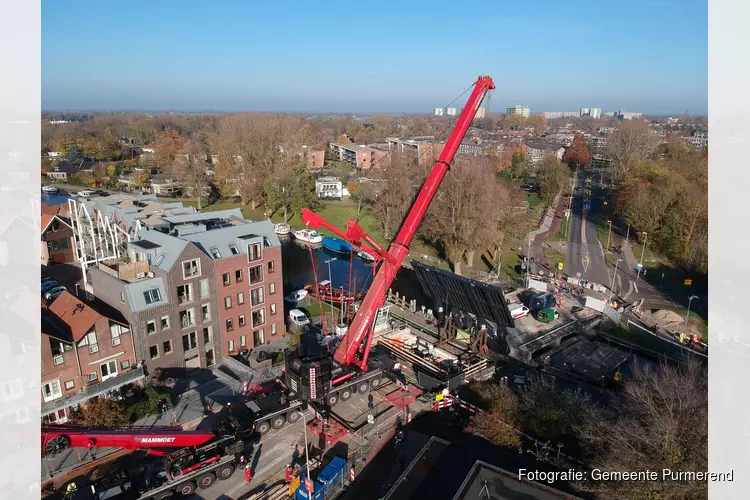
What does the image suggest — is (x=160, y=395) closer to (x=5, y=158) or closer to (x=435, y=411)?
(x=435, y=411)

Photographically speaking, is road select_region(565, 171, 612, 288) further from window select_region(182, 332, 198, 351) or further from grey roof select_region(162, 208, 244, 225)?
window select_region(182, 332, 198, 351)

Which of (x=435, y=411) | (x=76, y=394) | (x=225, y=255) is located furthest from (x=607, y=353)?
(x=76, y=394)

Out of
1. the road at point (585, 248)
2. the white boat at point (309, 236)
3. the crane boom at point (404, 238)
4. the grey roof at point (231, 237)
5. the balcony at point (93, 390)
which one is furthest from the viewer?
the white boat at point (309, 236)

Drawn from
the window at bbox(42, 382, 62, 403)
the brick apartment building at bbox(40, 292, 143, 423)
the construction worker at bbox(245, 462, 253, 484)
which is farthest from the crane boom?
the window at bbox(42, 382, 62, 403)

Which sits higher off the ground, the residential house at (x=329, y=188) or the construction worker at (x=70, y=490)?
the residential house at (x=329, y=188)

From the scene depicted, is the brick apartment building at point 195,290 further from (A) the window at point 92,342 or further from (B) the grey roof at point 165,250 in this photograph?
(A) the window at point 92,342

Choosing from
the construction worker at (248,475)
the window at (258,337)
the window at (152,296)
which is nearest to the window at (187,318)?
the window at (152,296)
